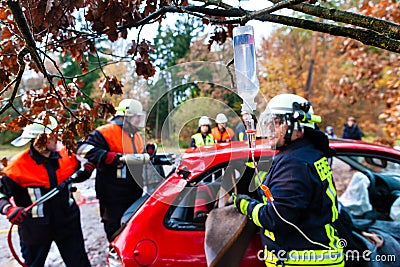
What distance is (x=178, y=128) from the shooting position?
1.41m

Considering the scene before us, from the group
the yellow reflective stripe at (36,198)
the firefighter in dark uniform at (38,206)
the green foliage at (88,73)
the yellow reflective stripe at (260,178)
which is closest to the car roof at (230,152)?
the yellow reflective stripe at (260,178)

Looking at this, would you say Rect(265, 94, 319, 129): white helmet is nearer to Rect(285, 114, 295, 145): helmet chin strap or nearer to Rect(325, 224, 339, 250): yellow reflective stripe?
Rect(285, 114, 295, 145): helmet chin strap

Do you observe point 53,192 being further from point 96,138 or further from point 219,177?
point 219,177

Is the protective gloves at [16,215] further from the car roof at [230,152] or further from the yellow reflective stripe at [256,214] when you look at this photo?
the yellow reflective stripe at [256,214]

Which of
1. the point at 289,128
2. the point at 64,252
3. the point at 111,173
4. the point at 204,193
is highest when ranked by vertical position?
→ the point at 289,128

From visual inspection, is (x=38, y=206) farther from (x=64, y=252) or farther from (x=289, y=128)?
(x=289, y=128)

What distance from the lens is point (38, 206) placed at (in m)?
3.16

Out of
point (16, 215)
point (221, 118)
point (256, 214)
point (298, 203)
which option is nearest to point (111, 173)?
point (16, 215)

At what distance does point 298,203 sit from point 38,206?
2.35 m

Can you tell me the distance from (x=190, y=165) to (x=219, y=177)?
0.52m

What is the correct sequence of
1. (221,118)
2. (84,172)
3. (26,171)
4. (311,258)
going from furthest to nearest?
(84,172), (26,171), (311,258), (221,118)

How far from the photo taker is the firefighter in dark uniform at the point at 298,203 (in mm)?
1967

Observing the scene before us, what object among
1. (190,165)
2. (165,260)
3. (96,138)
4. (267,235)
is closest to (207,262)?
(165,260)

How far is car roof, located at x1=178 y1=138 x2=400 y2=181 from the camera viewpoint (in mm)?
1673
